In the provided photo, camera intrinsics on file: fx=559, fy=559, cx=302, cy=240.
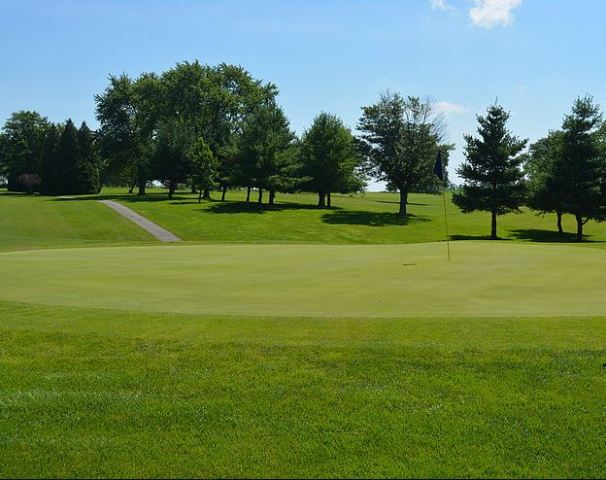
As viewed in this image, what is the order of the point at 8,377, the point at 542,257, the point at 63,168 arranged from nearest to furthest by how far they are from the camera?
the point at 8,377 → the point at 542,257 → the point at 63,168

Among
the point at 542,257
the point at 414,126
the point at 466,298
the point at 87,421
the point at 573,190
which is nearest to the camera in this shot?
the point at 87,421

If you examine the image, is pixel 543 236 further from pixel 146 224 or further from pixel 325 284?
pixel 325 284

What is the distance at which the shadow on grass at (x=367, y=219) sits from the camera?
65125 millimetres

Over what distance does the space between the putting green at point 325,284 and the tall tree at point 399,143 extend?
53031 millimetres

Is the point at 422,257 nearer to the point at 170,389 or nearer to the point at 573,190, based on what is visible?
the point at 170,389

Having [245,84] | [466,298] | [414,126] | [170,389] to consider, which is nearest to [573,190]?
[414,126]

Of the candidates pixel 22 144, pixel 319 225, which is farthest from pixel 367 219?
pixel 22 144

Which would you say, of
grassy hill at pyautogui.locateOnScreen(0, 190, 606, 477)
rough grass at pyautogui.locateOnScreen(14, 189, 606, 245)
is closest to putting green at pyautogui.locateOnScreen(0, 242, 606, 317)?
grassy hill at pyautogui.locateOnScreen(0, 190, 606, 477)

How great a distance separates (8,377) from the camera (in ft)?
24.6

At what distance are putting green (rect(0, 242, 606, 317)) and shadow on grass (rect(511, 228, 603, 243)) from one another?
37.6 metres

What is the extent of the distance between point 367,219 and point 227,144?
27.3 metres

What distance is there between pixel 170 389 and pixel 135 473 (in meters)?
1.90

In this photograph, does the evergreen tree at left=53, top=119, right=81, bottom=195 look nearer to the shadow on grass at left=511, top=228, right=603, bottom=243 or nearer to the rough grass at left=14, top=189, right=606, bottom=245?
the rough grass at left=14, top=189, right=606, bottom=245

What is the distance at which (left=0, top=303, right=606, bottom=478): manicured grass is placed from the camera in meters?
5.24
